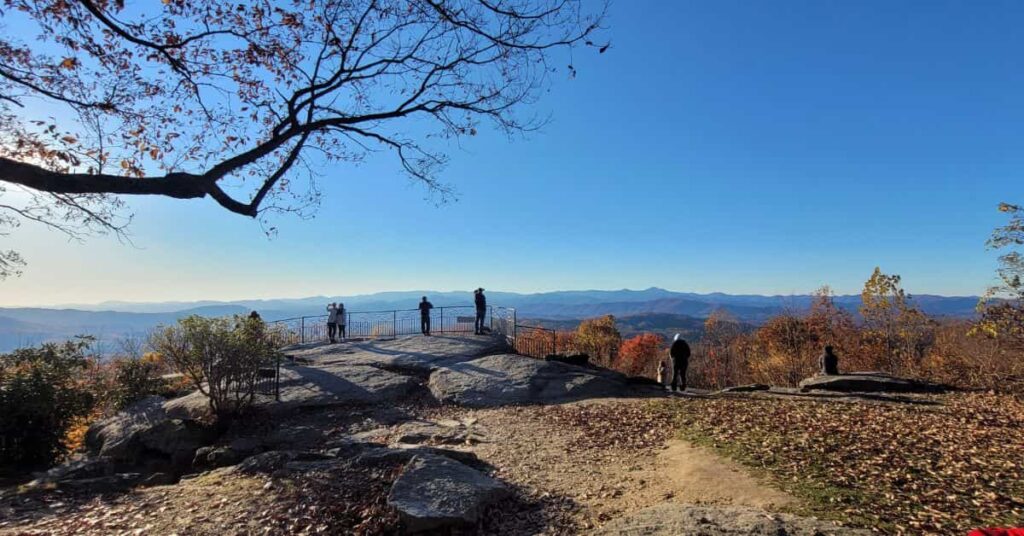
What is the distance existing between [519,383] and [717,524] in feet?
31.8

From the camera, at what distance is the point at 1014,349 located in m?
14.7

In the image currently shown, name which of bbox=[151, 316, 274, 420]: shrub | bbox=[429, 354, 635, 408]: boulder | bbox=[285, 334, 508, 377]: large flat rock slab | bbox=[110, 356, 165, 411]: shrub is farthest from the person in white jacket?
bbox=[151, 316, 274, 420]: shrub

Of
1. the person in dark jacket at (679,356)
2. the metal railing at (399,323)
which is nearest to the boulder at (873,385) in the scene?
the person in dark jacket at (679,356)

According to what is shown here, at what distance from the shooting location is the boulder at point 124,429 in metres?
9.80

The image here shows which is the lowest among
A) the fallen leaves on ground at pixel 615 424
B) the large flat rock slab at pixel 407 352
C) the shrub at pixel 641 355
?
the shrub at pixel 641 355

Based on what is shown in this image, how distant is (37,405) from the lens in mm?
9211

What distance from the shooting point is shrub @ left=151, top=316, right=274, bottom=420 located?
10898 millimetres

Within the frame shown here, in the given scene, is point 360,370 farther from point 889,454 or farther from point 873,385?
point 873,385

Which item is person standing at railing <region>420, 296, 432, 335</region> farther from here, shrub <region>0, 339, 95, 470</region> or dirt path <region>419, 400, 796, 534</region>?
shrub <region>0, 339, 95, 470</region>

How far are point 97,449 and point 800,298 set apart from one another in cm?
4778

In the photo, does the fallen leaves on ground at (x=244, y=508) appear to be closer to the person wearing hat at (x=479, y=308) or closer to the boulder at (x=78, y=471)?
the boulder at (x=78, y=471)

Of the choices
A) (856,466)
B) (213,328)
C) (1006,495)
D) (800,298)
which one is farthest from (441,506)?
(800,298)

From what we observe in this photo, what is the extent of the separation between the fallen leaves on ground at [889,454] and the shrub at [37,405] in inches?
474

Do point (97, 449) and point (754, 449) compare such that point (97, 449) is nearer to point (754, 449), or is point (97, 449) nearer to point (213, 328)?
point (213, 328)
